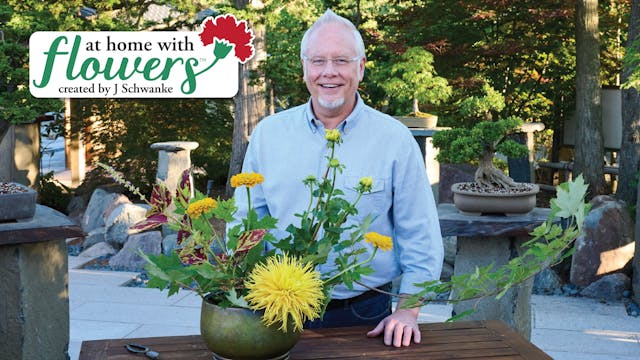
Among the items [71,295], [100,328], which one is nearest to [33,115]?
[71,295]

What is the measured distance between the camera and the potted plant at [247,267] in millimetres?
1756

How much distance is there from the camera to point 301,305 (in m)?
1.72

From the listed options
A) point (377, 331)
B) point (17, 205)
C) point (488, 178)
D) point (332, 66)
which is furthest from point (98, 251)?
point (377, 331)

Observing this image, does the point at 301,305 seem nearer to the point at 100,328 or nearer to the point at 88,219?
the point at 100,328

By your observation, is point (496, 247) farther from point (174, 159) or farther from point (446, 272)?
point (174, 159)

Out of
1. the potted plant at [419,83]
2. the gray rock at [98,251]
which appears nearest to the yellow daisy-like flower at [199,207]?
the gray rock at [98,251]

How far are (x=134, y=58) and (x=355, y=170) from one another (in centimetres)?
672

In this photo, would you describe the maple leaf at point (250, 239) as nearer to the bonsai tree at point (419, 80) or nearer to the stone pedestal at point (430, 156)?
the stone pedestal at point (430, 156)

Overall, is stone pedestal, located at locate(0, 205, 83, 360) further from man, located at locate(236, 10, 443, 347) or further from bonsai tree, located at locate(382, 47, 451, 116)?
bonsai tree, located at locate(382, 47, 451, 116)

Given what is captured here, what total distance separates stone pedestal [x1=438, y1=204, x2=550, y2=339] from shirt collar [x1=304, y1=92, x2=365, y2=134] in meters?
1.74

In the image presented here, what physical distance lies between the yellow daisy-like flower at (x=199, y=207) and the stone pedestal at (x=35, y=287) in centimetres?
221

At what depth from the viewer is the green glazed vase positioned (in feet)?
5.94

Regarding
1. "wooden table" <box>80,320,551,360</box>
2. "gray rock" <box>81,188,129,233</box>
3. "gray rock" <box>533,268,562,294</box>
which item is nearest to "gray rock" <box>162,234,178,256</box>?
"gray rock" <box>81,188,129,233</box>

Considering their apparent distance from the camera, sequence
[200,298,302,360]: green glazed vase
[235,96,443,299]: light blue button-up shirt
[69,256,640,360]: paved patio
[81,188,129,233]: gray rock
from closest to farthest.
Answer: [200,298,302,360]: green glazed vase, [235,96,443,299]: light blue button-up shirt, [69,256,640,360]: paved patio, [81,188,129,233]: gray rock
